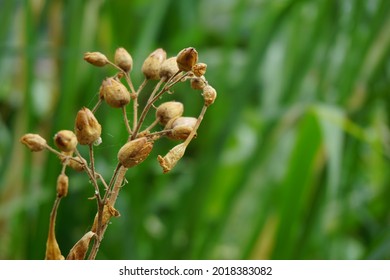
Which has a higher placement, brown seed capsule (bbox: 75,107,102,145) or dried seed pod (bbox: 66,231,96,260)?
brown seed capsule (bbox: 75,107,102,145)

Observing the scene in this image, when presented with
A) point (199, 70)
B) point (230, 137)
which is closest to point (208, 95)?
point (199, 70)

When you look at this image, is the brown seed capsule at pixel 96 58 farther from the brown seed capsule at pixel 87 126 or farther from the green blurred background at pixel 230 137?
the green blurred background at pixel 230 137

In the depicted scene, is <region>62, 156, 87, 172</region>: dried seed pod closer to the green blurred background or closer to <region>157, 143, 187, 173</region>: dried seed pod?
<region>157, 143, 187, 173</region>: dried seed pod

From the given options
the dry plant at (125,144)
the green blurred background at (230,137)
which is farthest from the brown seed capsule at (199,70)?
the green blurred background at (230,137)

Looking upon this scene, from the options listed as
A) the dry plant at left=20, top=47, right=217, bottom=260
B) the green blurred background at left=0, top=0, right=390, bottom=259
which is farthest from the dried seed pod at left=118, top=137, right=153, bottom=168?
the green blurred background at left=0, top=0, right=390, bottom=259

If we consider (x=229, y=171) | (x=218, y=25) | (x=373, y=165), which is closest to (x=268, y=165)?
(x=229, y=171)

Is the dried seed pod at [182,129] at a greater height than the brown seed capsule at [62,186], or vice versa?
the dried seed pod at [182,129]
